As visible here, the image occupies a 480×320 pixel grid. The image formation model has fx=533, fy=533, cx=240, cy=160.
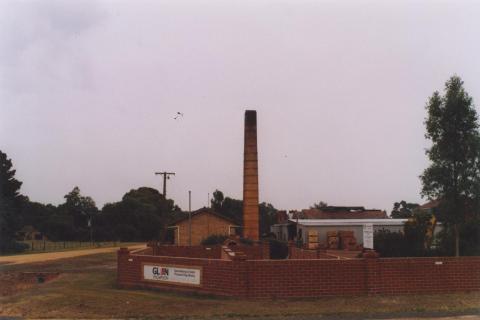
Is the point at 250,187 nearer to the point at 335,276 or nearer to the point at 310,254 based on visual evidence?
the point at 310,254

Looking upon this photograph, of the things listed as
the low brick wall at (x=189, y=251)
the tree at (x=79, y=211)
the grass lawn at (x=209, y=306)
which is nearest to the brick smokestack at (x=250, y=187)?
the low brick wall at (x=189, y=251)

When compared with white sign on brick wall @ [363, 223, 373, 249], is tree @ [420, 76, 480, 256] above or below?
above

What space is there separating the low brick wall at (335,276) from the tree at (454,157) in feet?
17.3

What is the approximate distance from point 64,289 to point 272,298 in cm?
849

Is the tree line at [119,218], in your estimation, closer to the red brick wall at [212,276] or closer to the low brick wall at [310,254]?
the low brick wall at [310,254]

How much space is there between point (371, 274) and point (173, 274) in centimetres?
669

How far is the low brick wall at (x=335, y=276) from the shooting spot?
16.2 metres

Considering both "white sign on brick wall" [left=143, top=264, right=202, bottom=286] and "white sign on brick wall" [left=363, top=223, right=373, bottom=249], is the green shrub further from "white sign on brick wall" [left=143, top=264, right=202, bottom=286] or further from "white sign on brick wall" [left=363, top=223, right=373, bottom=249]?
"white sign on brick wall" [left=143, top=264, right=202, bottom=286]

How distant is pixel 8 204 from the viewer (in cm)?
5769

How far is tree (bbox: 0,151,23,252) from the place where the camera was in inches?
2142

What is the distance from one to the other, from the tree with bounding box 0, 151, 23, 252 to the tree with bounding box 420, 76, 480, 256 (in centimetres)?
4379

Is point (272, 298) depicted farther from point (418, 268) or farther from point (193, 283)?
point (418, 268)

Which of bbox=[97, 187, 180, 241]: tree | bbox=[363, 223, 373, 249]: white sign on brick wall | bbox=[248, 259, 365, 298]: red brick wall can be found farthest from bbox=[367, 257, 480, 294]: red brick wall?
bbox=[97, 187, 180, 241]: tree

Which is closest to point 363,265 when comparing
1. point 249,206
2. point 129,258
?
point 129,258
